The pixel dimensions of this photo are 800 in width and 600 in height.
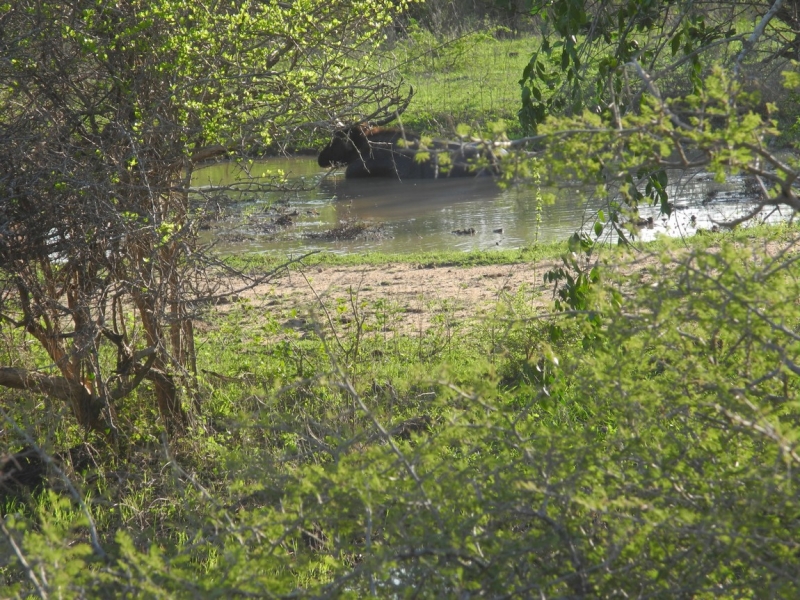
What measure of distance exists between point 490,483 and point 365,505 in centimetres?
29

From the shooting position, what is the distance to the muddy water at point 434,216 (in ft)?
40.2

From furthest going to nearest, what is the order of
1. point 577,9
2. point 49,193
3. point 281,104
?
1. point 281,104
2. point 49,193
3. point 577,9

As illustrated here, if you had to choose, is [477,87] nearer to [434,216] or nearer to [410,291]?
[434,216]

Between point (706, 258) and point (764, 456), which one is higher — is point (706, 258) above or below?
above

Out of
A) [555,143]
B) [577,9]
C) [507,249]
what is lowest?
[507,249]

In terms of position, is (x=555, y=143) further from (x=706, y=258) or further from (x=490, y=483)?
(x=490, y=483)

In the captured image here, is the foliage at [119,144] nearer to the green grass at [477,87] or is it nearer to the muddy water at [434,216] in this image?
the muddy water at [434,216]

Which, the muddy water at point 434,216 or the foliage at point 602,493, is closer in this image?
the foliage at point 602,493

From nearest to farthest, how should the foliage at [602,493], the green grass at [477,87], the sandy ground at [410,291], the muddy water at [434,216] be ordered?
the foliage at [602,493] < the sandy ground at [410,291] < the muddy water at [434,216] < the green grass at [477,87]

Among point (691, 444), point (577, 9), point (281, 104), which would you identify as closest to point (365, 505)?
point (691, 444)

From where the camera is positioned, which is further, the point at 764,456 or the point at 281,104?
the point at 281,104

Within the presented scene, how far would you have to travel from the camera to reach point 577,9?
4.08m

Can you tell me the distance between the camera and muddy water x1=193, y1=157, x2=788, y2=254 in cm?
1226

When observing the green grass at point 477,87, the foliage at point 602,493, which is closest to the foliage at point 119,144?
the foliage at point 602,493
